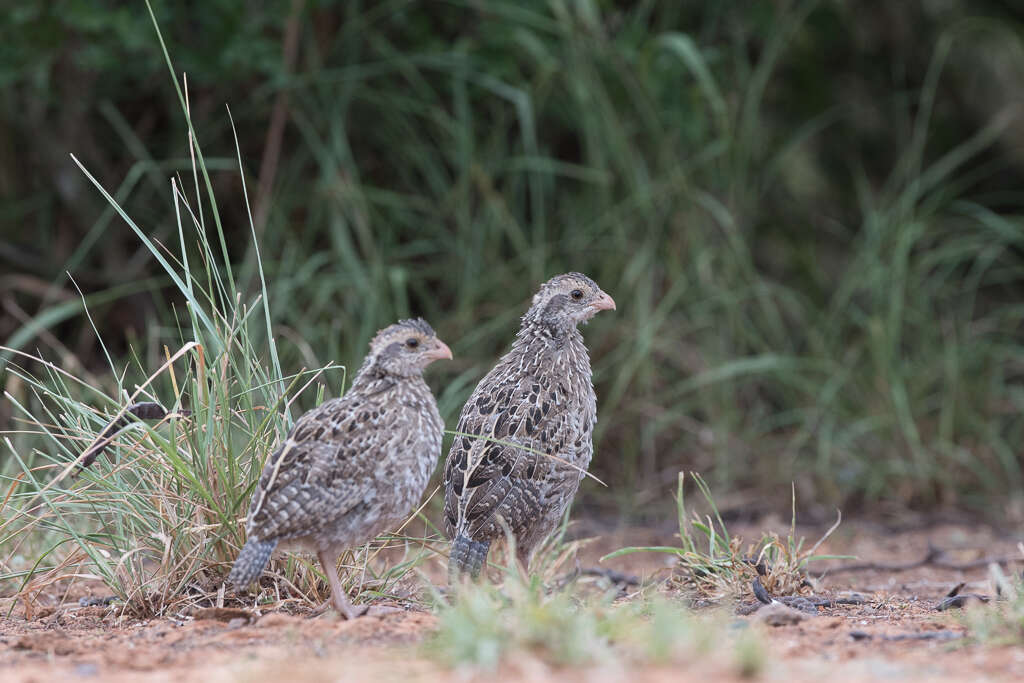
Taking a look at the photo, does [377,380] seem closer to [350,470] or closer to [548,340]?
[350,470]

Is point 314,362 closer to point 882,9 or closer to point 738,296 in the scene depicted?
point 738,296

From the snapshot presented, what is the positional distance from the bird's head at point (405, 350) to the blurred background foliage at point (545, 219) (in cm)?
306

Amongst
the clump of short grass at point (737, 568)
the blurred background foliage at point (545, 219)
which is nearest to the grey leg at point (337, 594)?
the clump of short grass at point (737, 568)

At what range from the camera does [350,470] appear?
4180mm

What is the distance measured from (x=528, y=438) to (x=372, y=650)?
164cm

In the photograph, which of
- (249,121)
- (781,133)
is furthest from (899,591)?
(249,121)

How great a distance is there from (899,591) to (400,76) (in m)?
5.51

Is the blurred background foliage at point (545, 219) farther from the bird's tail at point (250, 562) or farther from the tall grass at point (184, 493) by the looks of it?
the bird's tail at point (250, 562)

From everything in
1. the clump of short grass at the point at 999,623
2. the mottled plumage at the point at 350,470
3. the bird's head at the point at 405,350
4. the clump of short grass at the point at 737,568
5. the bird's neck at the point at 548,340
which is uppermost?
the bird's head at the point at 405,350

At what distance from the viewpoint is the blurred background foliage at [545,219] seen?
26.9 ft

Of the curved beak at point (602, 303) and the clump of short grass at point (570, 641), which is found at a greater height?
the curved beak at point (602, 303)

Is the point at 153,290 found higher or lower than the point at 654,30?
lower

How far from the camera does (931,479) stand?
8.22 meters

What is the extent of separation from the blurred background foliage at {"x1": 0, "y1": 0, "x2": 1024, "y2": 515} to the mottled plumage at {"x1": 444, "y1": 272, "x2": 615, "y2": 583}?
7.80 ft
